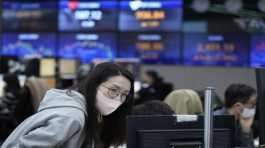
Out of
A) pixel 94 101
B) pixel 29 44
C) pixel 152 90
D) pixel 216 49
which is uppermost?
pixel 94 101

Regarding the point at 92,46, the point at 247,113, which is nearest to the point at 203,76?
the point at 92,46

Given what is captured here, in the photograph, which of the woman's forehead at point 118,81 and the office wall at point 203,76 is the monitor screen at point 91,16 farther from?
the woman's forehead at point 118,81

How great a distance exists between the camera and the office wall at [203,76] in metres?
12.5

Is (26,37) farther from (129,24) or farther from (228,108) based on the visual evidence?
(228,108)

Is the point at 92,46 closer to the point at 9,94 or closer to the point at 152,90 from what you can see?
the point at 152,90

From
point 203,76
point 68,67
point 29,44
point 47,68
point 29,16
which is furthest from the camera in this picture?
point 29,16

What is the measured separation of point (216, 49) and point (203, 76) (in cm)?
67

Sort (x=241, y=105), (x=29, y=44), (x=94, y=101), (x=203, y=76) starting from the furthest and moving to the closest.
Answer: (x=29, y=44) < (x=203, y=76) < (x=241, y=105) < (x=94, y=101)

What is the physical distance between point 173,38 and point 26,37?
3597 millimetres

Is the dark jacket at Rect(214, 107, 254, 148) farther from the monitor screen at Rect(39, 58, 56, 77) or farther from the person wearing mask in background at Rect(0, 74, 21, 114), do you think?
the monitor screen at Rect(39, 58, 56, 77)

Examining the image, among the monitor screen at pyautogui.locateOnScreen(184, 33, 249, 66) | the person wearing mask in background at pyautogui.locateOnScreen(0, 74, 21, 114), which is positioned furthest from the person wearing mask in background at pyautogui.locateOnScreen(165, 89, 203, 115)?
the monitor screen at pyautogui.locateOnScreen(184, 33, 249, 66)

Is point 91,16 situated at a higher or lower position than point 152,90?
higher

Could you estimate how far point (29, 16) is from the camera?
1409 cm

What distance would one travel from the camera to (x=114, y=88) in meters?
2.51
